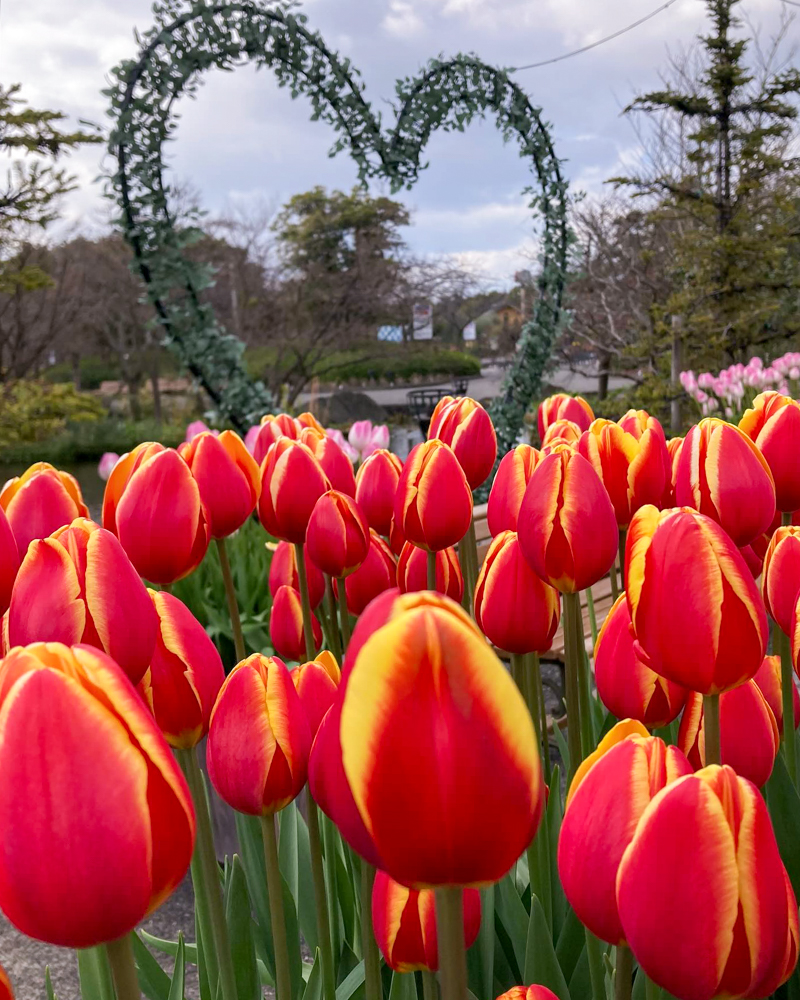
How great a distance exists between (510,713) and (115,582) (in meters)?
0.36

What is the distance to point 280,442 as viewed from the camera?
130 centimetres

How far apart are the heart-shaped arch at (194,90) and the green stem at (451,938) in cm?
408

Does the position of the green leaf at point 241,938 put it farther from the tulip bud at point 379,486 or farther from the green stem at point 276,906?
the tulip bud at point 379,486

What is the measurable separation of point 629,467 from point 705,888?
2.46 ft

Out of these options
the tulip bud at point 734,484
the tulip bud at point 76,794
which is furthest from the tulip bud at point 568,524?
the tulip bud at point 76,794

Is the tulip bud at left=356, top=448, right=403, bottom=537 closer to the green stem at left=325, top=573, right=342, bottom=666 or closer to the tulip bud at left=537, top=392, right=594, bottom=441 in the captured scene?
the green stem at left=325, top=573, right=342, bottom=666

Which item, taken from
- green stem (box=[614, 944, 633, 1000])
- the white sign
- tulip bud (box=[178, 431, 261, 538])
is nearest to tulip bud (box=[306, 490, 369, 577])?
tulip bud (box=[178, 431, 261, 538])

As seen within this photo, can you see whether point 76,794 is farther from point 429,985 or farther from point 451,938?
point 429,985

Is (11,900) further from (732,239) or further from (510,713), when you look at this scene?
(732,239)

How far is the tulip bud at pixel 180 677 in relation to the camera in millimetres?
727

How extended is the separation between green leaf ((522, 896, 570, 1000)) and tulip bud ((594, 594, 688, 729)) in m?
0.20

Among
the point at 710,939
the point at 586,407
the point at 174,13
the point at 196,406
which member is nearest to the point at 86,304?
the point at 196,406

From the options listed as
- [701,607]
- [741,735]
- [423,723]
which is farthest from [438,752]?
[741,735]

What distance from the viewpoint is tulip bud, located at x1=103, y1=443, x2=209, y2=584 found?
38.9 inches
